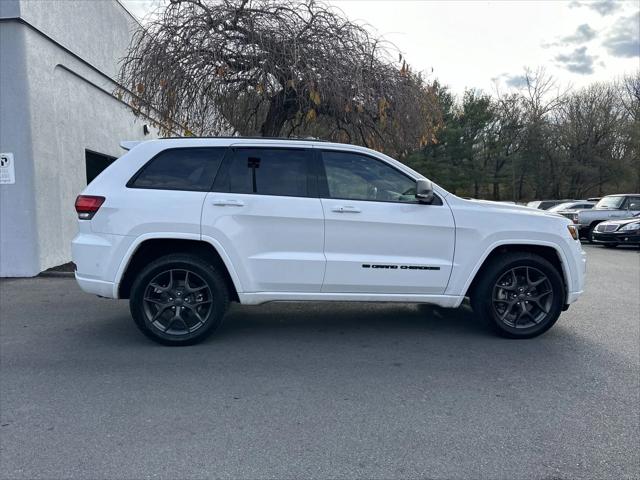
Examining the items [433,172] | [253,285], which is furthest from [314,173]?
[433,172]

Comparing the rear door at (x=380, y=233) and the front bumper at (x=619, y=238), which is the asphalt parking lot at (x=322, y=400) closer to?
the rear door at (x=380, y=233)

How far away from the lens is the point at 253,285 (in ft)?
15.2

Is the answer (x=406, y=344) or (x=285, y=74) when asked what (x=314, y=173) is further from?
(x=285, y=74)

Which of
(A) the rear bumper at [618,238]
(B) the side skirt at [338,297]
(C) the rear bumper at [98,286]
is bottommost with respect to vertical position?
(A) the rear bumper at [618,238]

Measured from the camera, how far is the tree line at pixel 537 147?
34.5m

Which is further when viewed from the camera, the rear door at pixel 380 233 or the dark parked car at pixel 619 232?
the dark parked car at pixel 619 232

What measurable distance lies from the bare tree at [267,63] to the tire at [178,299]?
435 cm

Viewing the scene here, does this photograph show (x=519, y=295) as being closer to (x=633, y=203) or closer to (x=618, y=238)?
(x=618, y=238)

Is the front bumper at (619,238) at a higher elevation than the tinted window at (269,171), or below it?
below

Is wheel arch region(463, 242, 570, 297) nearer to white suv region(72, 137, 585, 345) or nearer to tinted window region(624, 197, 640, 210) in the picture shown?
white suv region(72, 137, 585, 345)

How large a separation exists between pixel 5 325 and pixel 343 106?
6.24 m

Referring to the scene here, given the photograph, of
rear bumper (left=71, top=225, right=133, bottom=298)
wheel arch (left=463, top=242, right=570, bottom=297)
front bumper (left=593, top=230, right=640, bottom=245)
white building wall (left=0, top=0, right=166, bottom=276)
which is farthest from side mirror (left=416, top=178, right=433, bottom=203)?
front bumper (left=593, top=230, right=640, bottom=245)

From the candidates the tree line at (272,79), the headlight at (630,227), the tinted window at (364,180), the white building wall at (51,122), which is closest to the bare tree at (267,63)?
the tree line at (272,79)

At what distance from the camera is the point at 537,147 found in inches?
1480
